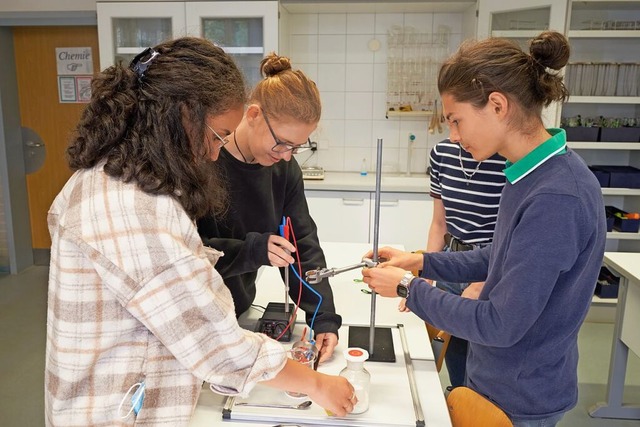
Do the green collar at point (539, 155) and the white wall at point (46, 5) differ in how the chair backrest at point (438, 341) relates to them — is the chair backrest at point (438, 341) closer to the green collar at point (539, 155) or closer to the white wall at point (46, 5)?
the green collar at point (539, 155)

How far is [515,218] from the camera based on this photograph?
3.56ft

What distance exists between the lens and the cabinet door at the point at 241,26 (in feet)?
10.7

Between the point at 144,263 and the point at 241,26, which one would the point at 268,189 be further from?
the point at 241,26

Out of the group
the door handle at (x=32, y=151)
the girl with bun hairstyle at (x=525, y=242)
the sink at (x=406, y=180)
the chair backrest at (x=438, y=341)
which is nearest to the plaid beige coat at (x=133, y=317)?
the girl with bun hairstyle at (x=525, y=242)

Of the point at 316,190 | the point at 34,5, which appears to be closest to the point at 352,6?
the point at 316,190

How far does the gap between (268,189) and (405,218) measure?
80.4 inches

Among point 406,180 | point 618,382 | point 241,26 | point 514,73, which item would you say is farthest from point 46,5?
point 618,382

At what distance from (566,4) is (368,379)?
2.64 meters

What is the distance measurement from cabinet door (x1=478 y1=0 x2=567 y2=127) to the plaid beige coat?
255 centimetres

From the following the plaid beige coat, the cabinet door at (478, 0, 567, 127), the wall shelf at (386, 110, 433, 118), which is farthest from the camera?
the wall shelf at (386, 110, 433, 118)

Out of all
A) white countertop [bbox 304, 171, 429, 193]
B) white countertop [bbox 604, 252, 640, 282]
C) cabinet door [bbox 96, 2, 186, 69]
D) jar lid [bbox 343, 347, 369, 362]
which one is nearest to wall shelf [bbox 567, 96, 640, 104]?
white countertop [bbox 304, 171, 429, 193]

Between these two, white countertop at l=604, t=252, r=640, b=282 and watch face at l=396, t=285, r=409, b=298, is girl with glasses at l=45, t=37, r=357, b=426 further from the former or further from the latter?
white countertop at l=604, t=252, r=640, b=282

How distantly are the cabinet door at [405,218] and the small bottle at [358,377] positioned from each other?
2260mm

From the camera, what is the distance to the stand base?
1.33m
